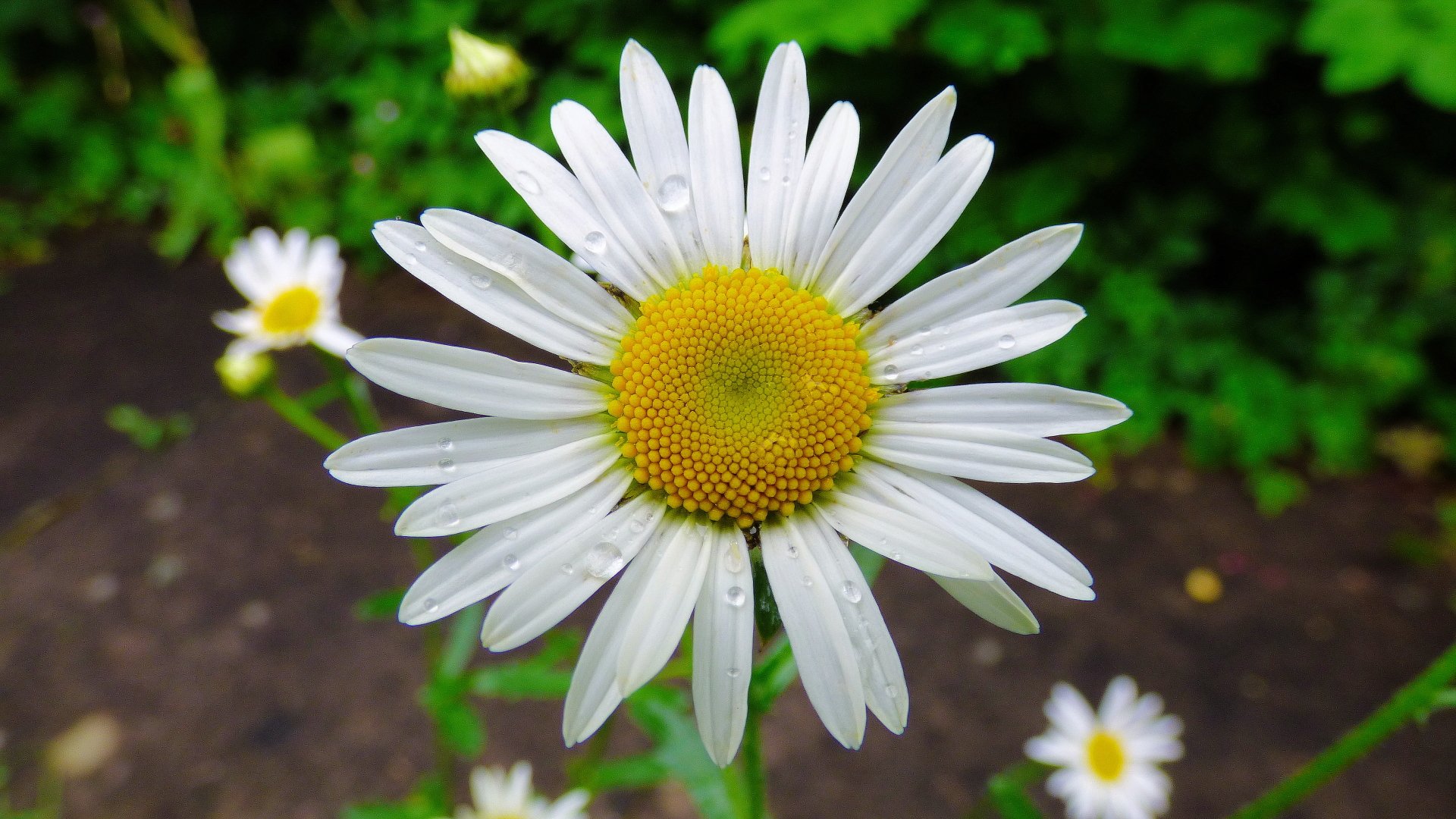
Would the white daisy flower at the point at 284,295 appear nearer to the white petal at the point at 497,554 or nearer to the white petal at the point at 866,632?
the white petal at the point at 497,554

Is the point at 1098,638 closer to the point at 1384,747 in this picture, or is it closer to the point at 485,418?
the point at 1384,747

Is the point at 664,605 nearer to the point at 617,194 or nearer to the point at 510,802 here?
the point at 617,194

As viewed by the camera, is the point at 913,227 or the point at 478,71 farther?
the point at 478,71

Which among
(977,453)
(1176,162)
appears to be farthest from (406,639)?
(1176,162)

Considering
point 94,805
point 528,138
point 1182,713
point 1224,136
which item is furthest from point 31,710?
point 1224,136

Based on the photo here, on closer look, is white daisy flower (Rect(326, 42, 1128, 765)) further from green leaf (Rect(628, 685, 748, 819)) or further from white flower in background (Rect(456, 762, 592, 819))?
white flower in background (Rect(456, 762, 592, 819))

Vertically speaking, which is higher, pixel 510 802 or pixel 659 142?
pixel 659 142

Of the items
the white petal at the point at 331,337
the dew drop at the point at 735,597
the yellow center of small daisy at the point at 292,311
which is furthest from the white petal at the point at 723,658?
the yellow center of small daisy at the point at 292,311

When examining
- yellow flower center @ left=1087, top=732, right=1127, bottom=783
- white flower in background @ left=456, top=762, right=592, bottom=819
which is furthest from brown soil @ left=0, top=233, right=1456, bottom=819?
white flower in background @ left=456, top=762, right=592, bottom=819
